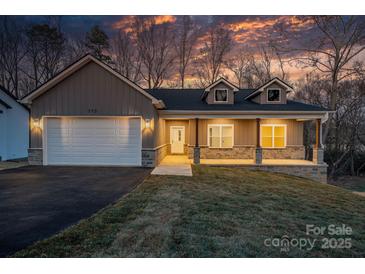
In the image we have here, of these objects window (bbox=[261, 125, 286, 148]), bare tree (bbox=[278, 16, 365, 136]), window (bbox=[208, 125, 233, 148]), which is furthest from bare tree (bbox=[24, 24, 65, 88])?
bare tree (bbox=[278, 16, 365, 136])

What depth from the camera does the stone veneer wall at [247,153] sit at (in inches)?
549

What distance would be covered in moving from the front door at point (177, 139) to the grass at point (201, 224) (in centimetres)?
878

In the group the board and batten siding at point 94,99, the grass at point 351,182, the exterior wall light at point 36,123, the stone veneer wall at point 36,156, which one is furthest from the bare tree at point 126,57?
the grass at point 351,182

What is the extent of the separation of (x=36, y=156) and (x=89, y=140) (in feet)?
9.41

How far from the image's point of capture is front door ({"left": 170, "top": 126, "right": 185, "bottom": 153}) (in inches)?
633

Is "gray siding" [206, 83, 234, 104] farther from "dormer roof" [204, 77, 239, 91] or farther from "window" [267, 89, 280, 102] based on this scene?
"window" [267, 89, 280, 102]

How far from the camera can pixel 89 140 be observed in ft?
37.1

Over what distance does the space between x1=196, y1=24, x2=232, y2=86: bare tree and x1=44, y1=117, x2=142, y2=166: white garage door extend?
14.0m

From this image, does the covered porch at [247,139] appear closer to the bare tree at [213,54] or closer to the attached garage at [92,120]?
the attached garage at [92,120]

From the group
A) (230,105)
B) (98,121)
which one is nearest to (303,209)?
(230,105)

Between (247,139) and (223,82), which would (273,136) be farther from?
(223,82)

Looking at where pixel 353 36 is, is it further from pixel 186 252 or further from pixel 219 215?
pixel 186 252

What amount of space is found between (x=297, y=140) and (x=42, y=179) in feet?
46.4

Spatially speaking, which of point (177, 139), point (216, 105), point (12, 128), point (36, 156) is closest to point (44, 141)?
point (36, 156)
